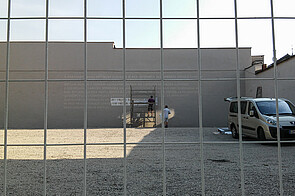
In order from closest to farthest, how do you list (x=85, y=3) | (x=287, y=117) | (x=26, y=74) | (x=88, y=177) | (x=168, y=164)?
(x=85, y=3) < (x=88, y=177) < (x=168, y=164) < (x=287, y=117) < (x=26, y=74)

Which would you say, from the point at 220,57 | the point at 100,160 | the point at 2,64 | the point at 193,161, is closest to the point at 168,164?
the point at 193,161

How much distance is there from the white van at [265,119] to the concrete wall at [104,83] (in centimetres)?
678

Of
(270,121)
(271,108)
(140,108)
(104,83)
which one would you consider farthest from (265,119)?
(104,83)

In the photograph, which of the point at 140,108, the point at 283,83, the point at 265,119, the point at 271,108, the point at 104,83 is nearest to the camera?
the point at 265,119

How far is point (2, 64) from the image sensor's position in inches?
647

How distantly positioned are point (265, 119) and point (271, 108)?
0.73 meters

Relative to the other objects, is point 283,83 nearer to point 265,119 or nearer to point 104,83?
point 265,119

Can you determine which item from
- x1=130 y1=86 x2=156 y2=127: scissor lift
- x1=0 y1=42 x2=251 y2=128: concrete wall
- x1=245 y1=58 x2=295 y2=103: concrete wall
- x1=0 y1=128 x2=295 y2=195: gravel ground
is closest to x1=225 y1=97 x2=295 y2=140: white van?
x1=0 y1=128 x2=295 y2=195: gravel ground

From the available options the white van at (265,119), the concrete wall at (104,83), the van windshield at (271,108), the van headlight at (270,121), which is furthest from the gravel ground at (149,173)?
the concrete wall at (104,83)

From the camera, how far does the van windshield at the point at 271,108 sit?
7.92 m

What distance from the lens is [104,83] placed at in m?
15.7

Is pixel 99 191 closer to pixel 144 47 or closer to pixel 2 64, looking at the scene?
pixel 144 47

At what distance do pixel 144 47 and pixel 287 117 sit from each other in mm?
10480

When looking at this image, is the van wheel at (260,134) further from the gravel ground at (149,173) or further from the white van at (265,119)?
the gravel ground at (149,173)
